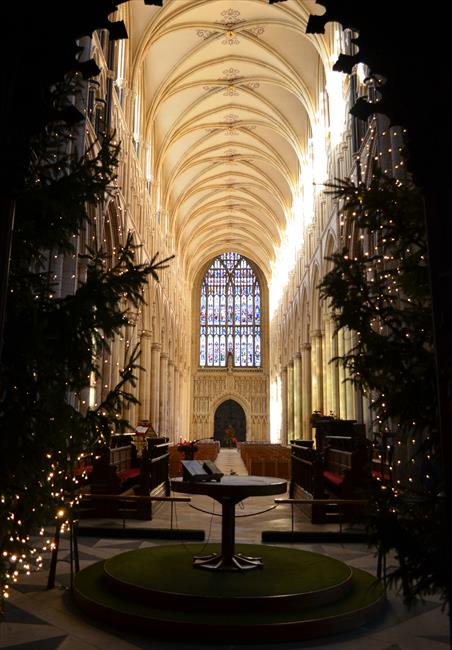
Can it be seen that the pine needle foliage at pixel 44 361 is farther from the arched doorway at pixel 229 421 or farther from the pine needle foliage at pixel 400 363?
the arched doorway at pixel 229 421

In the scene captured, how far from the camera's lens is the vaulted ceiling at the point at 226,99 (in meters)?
18.6

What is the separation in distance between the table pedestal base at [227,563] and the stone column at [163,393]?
69.4 ft

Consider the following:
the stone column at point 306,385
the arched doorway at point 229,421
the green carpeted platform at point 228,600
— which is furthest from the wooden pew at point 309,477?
the arched doorway at point 229,421

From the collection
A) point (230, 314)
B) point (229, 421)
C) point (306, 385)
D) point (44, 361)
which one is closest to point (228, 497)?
point (44, 361)

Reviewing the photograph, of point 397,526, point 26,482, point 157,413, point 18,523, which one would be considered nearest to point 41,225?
point 26,482

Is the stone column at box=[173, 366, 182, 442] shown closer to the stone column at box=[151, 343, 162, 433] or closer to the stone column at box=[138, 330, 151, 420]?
the stone column at box=[151, 343, 162, 433]

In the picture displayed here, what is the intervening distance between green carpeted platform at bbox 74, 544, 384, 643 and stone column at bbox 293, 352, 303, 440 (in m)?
21.9

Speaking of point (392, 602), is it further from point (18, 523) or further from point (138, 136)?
point (138, 136)

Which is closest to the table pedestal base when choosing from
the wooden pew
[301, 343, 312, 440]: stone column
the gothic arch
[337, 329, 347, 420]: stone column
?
the wooden pew

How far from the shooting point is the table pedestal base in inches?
205

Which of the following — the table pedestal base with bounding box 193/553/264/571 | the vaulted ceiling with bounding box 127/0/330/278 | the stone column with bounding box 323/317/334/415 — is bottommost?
the table pedestal base with bounding box 193/553/264/571

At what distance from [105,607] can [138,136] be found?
18420 mm

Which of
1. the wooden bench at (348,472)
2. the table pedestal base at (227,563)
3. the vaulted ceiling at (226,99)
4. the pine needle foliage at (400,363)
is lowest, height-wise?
the table pedestal base at (227,563)

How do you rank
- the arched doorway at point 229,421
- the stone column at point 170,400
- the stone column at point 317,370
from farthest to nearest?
the arched doorway at point 229,421, the stone column at point 170,400, the stone column at point 317,370
